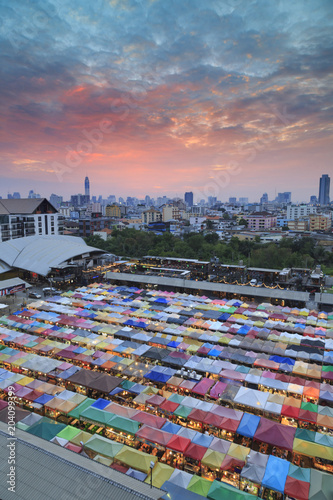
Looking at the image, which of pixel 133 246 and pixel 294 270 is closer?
pixel 294 270

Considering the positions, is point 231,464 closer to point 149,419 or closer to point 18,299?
point 149,419

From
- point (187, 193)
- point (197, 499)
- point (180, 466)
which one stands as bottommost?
point (180, 466)

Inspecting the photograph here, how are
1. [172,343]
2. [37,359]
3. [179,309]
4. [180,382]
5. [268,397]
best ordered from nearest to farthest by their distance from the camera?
[268,397] → [180,382] → [37,359] → [172,343] → [179,309]

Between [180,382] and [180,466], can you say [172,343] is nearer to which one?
[180,382]

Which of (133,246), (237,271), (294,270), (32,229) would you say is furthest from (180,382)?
(32,229)

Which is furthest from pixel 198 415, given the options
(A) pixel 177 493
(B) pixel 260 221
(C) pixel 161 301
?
(B) pixel 260 221

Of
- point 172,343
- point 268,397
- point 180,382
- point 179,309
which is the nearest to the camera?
point 268,397
